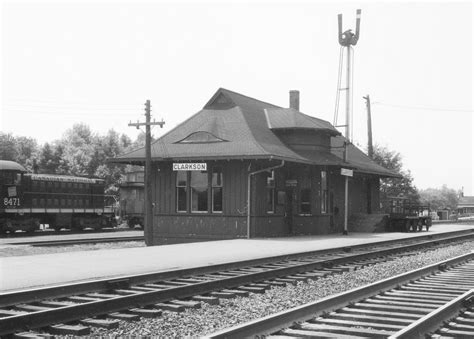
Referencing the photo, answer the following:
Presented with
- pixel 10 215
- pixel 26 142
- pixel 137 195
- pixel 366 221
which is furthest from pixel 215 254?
pixel 26 142

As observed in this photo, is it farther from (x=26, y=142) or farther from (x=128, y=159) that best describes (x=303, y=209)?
(x=26, y=142)

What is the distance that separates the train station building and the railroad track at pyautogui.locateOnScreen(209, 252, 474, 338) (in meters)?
12.5

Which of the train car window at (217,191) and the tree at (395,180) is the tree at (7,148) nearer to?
the tree at (395,180)

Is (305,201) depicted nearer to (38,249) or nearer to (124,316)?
(38,249)

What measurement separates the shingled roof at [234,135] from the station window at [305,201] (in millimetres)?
1511

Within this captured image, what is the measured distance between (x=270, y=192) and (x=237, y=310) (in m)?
16.2

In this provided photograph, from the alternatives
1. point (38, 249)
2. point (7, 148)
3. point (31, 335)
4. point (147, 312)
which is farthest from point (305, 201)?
point (7, 148)

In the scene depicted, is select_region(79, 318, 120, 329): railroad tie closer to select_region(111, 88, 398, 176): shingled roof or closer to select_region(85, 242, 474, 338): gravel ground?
select_region(85, 242, 474, 338): gravel ground

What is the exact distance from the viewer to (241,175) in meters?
22.5

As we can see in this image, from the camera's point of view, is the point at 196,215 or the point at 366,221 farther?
the point at 366,221

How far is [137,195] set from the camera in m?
38.3

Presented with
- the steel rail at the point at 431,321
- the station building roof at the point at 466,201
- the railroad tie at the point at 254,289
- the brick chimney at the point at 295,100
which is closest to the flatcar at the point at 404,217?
the brick chimney at the point at 295,100

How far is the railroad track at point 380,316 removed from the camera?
5.94m

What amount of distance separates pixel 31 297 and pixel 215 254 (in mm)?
7822
